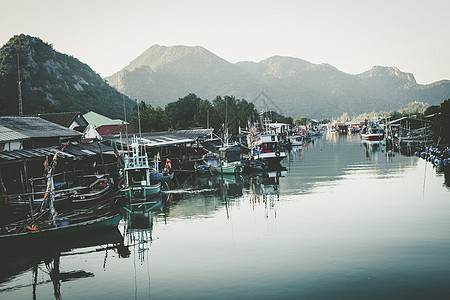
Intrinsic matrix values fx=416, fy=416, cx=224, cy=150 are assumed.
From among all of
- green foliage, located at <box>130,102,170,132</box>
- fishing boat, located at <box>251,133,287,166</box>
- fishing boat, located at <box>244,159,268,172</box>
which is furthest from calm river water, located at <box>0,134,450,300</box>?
green foliage, located at <box>130,102,170,132</box>

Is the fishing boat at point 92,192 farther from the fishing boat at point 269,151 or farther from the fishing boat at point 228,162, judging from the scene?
the fishing boat at point 269,151

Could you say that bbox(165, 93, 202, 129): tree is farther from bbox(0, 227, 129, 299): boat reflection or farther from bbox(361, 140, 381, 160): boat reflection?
bbox(0, 227, 129, 299): boat reflection

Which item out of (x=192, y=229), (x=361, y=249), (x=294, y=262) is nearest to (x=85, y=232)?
(x=192, y=229)

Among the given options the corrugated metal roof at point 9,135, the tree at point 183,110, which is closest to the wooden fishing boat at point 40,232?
the corrugated metal roof at point 9,135

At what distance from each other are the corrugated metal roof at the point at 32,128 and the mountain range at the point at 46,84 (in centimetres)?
4893

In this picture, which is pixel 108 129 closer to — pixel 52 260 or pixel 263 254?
pixel 52 260

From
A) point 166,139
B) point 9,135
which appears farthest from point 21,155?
point 166,139

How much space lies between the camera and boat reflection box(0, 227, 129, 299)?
19.3 m

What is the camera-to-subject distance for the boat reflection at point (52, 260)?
63.4 feet

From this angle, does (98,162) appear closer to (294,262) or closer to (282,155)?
(282,155)

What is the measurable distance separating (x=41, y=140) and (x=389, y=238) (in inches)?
1292

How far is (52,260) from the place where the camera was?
22047 millimetres

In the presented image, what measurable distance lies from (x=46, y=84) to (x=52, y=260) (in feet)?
337

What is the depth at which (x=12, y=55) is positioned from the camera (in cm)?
10756
